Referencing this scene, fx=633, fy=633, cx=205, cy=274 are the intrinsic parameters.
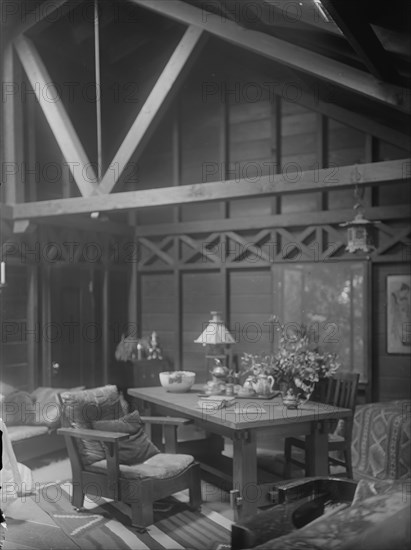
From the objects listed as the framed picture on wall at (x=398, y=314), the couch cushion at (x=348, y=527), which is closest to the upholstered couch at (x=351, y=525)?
the couch cushion at (x=348, y=527)

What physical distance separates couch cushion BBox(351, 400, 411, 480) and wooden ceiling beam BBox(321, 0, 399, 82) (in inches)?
127

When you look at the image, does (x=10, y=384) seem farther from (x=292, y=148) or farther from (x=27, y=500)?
(x=292, y=148)

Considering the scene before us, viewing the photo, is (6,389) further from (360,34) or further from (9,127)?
(360,34)

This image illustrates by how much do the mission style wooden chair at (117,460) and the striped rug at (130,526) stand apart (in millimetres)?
125

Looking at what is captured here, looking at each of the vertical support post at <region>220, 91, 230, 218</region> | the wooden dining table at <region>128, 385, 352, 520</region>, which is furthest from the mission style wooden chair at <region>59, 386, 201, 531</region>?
the vertical support post at <region>220, 91, 230, 218</region>

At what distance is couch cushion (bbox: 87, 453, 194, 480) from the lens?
511 cm

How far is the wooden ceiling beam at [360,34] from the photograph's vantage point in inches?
156

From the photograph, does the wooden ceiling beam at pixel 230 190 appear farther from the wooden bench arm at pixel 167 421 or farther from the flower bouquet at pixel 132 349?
the flower bouquet at pixel 132 349

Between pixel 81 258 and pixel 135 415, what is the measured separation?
3.39m

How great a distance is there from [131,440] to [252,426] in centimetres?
110

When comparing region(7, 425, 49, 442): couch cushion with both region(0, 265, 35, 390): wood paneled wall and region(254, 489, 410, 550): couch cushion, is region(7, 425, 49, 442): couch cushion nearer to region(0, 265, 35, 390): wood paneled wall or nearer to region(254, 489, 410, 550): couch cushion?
region(0, 265, 35, 390): wood paneled wall

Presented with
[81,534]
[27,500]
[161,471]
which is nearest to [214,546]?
[161,471]

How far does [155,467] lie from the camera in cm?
524

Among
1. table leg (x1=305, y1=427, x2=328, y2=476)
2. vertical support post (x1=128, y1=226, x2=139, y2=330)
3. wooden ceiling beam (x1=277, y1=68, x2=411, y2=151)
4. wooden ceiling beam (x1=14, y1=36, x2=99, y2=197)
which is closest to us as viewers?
table leg (x1=305, y1=427, x2=328, y2=476)
